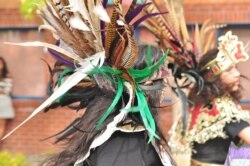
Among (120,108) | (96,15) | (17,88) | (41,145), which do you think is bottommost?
(41,145)

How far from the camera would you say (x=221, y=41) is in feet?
17.3

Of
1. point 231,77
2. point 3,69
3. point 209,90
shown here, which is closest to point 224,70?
point 231,77

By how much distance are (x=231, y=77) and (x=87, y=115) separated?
2.40 meters

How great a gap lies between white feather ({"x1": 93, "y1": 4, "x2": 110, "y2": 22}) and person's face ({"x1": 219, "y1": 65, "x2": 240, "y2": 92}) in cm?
253

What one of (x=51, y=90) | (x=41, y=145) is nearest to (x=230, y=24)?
(x=41, y=145)

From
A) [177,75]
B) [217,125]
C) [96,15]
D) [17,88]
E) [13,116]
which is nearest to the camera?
[96,15]

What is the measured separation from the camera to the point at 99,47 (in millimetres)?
3020

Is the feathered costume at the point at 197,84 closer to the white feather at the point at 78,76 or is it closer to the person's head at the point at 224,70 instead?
the person's head at the point at 224,70

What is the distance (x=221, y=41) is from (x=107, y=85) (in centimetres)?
236

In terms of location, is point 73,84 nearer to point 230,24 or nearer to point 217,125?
point 217,125

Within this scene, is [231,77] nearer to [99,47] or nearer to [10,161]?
[10,161]

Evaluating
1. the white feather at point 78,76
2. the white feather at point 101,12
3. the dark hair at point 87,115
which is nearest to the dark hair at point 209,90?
the dark hair at point 87,115

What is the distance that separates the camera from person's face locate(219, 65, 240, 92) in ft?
17.1

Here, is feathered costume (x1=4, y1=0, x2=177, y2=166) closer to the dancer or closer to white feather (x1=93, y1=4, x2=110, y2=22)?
white feather (x1=93, y1=4, x2=110, y2=22)
